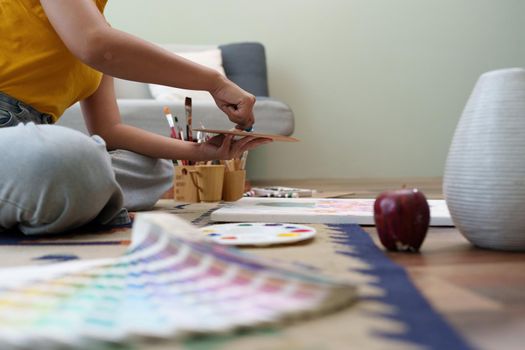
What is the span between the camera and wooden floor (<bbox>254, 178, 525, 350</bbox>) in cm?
37

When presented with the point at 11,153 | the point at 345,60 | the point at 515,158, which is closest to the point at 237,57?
the point at 345,60

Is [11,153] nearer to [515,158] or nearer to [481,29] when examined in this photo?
[515,158]

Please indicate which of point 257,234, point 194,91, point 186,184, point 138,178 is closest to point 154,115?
point 194,91

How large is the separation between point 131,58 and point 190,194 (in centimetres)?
61

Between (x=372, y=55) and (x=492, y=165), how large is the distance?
8.16 feet

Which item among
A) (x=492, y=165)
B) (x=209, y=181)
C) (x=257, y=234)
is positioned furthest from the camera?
(x=209, y=181)

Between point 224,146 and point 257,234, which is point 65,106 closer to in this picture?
point 224,146

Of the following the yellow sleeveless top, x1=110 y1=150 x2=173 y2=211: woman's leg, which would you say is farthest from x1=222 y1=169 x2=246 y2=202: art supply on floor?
the yellow sleeveless top

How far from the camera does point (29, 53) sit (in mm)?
940

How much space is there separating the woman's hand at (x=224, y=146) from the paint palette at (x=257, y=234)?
347 mm

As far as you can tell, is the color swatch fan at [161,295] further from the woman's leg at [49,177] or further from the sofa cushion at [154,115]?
the sofa cushion at [154,115]

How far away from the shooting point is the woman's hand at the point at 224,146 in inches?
44.7

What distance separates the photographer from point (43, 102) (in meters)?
1.00

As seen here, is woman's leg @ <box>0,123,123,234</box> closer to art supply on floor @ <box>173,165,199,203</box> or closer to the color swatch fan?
the color swatch fan
